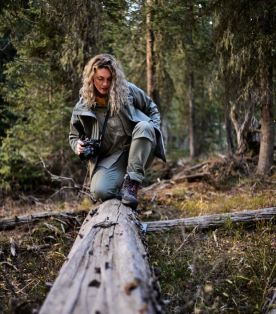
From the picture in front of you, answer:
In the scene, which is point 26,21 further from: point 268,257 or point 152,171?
point 152,171

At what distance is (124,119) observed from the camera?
4762mm

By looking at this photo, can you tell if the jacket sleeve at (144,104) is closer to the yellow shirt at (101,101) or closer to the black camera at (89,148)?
the yellow shirt at (101,101)

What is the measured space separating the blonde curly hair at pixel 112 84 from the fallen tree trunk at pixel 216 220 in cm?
146

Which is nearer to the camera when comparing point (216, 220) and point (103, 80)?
point (103, 80)

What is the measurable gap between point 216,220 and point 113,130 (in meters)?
1.60

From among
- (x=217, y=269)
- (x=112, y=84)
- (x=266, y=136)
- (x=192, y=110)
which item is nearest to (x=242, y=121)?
(x=266, y=136)

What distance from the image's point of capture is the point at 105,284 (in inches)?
85.7

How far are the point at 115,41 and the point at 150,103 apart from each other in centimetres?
550

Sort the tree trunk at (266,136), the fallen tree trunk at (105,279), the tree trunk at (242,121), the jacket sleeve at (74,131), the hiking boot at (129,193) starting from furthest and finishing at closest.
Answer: the tree trunk at (242,121), the tree trunk at (266,136), the jacket sleeve at (74,131), the hiking boot at (129,193), the fallen tree trunk at (105,279)

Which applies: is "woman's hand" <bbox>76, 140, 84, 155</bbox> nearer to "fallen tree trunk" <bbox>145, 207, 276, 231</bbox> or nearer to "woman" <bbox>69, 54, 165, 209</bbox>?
"woman" <bbox>69, 54, 165, 209</bbox>

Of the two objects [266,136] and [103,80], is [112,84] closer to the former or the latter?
[103,80]

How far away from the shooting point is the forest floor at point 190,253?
304cm

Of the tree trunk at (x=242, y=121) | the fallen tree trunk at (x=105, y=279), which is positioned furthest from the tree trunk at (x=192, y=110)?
the fallen tree trunk at (x=105, y=279)

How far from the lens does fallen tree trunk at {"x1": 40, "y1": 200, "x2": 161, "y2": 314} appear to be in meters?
1.94
